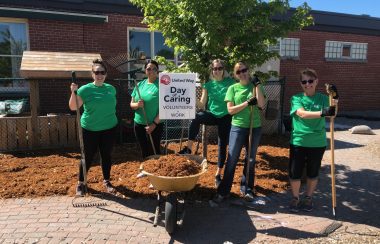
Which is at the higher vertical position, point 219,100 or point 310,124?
point 219,100

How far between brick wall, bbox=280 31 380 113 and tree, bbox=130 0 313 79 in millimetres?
9080

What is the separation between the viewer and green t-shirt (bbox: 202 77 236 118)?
516 cm

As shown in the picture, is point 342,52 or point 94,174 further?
point 342,52

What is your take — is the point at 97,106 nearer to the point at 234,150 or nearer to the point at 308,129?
the point at 234,150

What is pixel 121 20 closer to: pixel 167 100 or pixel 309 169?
pixel 167 100

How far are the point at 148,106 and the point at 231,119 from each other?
1219 millimetres

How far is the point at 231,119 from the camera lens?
5230 mm

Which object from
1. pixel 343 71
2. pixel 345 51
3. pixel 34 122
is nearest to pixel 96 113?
pixel 34 122

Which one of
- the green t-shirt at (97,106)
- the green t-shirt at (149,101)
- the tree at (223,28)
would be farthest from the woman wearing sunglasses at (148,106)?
the tree at (223,28)

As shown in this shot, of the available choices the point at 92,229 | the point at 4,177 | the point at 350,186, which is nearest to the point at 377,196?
the point at 350,186

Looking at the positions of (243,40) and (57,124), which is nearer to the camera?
(243,40)

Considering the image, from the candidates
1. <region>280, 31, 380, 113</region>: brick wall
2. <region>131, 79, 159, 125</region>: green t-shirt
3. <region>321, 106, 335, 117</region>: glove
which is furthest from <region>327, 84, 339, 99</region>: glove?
<region>280, 31, 380, 113</region>: brick wall

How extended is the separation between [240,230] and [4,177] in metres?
4.04

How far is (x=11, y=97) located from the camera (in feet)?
32.5
